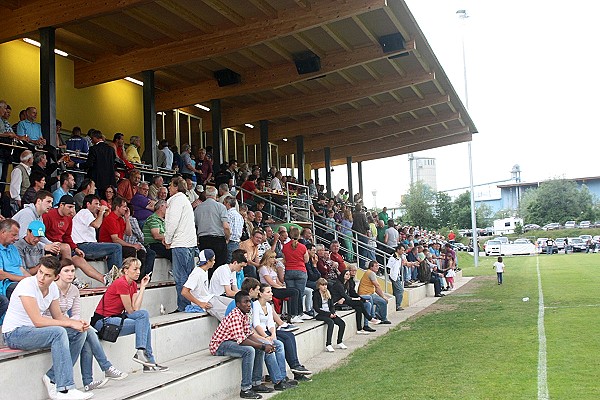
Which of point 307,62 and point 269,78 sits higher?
point 307,62

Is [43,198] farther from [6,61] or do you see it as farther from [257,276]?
[6,61]

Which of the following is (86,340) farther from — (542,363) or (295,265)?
(295,265)

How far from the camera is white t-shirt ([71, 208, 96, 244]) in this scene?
31.0 ft

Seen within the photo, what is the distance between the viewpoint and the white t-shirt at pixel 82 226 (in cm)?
946

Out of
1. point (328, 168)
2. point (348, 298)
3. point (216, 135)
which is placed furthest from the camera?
point (328, 168)

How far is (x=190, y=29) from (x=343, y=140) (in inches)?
551

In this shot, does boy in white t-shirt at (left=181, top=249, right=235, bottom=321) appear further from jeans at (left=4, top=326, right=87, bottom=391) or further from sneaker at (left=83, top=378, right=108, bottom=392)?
jeans at (left=4, top=326, right=87, bottom=391)

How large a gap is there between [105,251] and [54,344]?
3264 millimetres

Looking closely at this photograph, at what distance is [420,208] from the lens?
66.9 metres

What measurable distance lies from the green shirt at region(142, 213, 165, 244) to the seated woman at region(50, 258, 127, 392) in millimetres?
3985

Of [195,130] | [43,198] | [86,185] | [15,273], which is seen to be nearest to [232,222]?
[86,185]

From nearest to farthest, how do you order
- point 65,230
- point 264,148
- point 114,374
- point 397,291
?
point 114,374 → point 65,230 → point 397,291 → point 264,148

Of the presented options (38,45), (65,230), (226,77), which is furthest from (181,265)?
(226,77)

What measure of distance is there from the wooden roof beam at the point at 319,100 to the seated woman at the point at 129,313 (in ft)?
47.3
